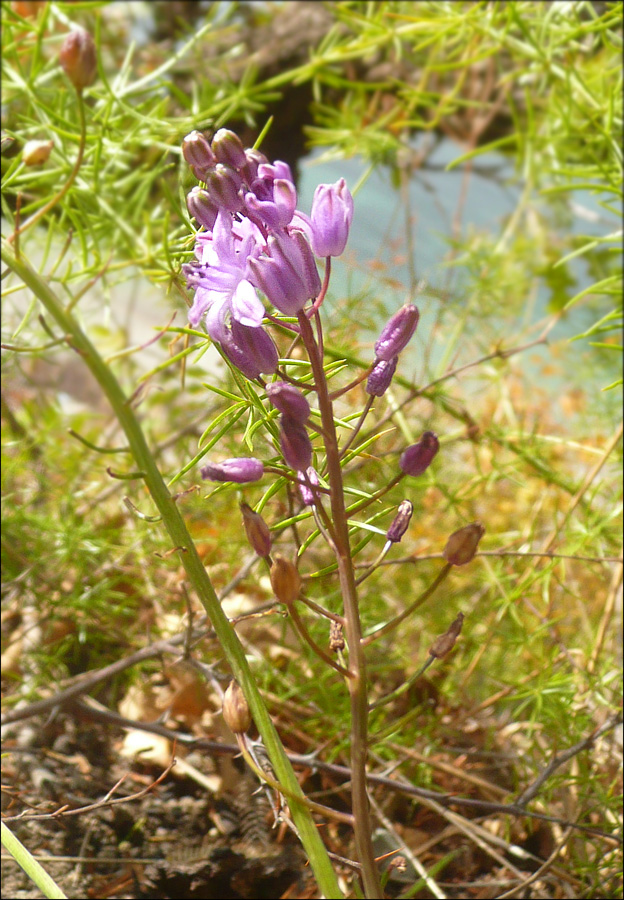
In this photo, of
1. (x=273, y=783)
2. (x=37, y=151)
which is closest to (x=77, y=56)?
(x=37, y=151)

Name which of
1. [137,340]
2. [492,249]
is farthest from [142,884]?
[137,340]

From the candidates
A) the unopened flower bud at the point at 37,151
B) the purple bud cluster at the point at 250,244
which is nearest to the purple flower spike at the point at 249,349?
the purple bud cluster at the point at 250,244

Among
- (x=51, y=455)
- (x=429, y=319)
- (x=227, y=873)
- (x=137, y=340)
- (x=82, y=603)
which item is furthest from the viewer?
(x=137, y=340)

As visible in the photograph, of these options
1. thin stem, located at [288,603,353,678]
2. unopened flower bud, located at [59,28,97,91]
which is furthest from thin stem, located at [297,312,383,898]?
unopened flower bud, located at [59,28,97,91]

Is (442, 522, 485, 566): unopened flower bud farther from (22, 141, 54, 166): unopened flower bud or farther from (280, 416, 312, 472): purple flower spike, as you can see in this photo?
(22, 141, 54, 166): unopened flower bud

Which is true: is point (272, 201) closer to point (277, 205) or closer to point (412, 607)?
point (277, 205)

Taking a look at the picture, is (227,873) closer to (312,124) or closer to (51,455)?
(51,455)

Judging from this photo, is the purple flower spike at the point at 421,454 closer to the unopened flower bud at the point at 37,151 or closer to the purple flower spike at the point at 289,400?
the purple flower spike at the point at 289,400
